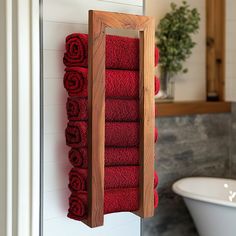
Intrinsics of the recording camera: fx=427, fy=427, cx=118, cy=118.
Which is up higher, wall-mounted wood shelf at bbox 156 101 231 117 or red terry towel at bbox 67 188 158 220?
wall-mounted wood shelf at bbox 156 101 231 117

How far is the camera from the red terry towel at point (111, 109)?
115 cm

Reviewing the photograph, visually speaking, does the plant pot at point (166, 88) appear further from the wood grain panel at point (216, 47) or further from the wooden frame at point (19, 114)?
the wooden frame at point (19, 114)

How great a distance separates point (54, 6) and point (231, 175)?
205 cm

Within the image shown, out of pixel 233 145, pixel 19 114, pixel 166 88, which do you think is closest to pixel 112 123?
pixel 19 114

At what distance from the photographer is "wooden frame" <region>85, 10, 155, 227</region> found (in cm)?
112

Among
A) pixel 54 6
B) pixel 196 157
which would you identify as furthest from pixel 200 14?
pixel 54 6

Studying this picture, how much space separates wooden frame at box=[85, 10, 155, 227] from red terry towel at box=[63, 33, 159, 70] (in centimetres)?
3

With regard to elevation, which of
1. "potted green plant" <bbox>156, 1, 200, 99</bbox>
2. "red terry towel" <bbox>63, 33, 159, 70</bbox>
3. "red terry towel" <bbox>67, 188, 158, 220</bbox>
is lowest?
"red terry towel" <bbox>67, 188, 158, 220</bbox>

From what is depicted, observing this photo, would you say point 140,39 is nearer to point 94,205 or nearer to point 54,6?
point 54,6

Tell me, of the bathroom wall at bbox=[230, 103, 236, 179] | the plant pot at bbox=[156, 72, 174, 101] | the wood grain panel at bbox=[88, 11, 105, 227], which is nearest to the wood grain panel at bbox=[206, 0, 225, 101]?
the bathroom wall at bbox=[230, 103, 236, 179]

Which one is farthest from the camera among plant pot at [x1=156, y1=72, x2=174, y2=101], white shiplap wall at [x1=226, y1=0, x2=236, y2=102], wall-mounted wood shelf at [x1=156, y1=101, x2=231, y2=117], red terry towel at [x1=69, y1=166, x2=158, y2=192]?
white shiplap wall at [x1=226, y1=0, x2=236, y2=102]

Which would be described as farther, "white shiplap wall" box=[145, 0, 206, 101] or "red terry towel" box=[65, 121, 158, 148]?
"white shiplap wall" box=[145, 0, 206, 101]

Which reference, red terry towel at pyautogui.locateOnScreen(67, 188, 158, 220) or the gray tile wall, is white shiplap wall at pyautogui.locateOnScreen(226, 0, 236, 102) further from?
red terry towel at pyautogui.locateOnScreen(67, 188, 158, 220)

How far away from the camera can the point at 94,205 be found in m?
1.14
